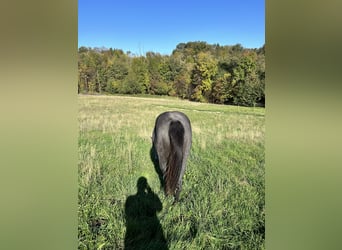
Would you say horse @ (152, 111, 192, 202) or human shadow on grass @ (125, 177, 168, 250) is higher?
horse @ (152, 111, 192, 202)

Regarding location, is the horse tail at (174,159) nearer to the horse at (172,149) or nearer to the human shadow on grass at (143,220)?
the horse at (172,149)

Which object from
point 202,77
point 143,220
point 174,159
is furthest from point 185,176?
point 202,77

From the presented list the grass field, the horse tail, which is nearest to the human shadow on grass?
the grass field

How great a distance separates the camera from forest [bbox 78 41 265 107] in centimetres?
193

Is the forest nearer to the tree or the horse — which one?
the tree

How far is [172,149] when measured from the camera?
1.87 meters

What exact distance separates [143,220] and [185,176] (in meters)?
0.34

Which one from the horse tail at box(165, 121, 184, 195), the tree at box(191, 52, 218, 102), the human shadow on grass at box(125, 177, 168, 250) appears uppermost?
the tree at box(191, 52, 218, 102)

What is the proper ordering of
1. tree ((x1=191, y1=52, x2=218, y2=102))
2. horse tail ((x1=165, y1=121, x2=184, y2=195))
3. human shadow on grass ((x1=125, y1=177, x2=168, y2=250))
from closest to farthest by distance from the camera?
human shadow on grass ((x1=125, y1=177, x2=168, y2=250)), horse tail ((x1=165, y1=121, x2=184, y2=195)), tree ((x1=191, y1=52, x2=218, y2=102))

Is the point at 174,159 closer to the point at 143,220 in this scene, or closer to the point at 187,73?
the point at 143,220
